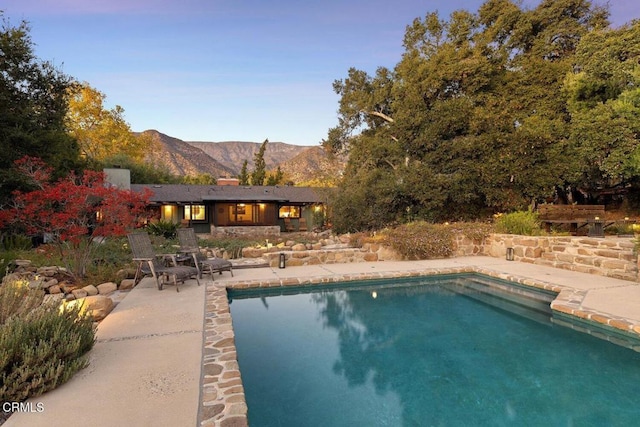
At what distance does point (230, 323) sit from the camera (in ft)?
15.4

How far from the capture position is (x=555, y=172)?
556 inches

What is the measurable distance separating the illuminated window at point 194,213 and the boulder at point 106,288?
627 inches

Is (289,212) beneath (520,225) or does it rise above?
beneath

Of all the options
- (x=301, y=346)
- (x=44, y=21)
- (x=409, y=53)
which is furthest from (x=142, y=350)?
(x=409, y=53)

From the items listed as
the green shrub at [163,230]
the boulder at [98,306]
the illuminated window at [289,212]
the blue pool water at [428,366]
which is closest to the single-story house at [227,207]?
the illuminated window at [289,212]

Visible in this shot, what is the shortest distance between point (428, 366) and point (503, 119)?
42.7 ft

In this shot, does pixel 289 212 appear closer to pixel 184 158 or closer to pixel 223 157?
pixel 184 158

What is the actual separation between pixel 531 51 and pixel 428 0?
242 inches

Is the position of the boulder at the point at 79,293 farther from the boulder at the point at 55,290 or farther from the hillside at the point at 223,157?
the hillside at the point at 223,157

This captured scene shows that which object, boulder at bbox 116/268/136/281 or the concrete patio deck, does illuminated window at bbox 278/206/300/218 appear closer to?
the concrete patio deck

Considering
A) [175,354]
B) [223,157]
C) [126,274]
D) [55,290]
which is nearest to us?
[175,354]

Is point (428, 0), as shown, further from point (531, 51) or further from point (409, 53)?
point (531, 51)

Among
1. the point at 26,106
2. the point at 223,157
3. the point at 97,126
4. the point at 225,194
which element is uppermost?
the point at 223,157

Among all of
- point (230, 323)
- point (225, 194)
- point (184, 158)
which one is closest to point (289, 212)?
point (225, 194)
